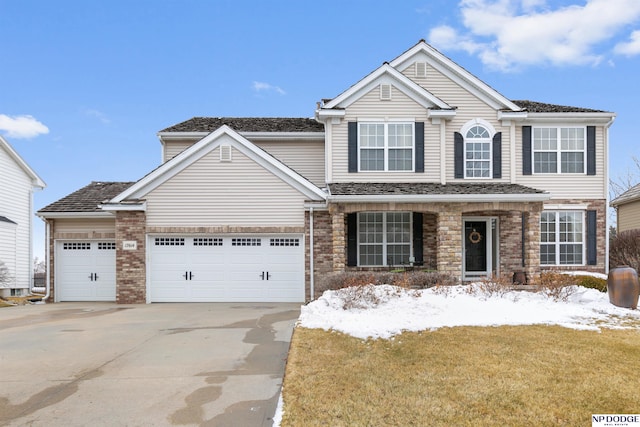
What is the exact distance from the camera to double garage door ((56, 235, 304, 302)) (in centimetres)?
1422

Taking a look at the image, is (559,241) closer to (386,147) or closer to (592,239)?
(592,239)

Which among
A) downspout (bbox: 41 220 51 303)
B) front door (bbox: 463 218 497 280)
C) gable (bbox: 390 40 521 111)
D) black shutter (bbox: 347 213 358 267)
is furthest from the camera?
front door (bbox: 463 218 497 280)

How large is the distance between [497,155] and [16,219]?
2306cm

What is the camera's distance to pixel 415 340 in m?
7.26

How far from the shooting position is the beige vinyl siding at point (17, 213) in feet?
66.2

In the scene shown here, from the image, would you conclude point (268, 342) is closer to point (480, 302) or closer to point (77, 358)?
point (77, 358)

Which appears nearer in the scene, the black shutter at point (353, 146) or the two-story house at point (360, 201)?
the two-story house at point (360, 201)

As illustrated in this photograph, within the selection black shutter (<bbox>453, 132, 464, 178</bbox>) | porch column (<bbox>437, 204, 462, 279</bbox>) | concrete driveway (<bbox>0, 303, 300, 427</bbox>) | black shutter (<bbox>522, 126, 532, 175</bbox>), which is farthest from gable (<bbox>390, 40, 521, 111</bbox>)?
concrete driveway (<bbox>0, 303, 300, 427</bbox>)

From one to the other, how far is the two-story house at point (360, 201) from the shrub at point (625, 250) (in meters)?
1.00

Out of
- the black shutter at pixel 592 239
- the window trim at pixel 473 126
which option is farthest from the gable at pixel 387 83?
the black shutter at pixel 592 239

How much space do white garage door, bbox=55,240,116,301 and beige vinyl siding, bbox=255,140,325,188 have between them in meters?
7.29

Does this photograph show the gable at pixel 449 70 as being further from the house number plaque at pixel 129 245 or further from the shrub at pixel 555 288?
the house number plaque at pixel 129 245

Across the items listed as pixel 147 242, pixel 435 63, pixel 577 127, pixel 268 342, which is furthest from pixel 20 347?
pixel 577 127

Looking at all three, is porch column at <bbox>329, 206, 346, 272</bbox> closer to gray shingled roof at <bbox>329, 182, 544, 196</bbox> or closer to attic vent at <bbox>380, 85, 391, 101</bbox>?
gray shingled roof at <bbox>329, 182, 544, 196</bbox>
